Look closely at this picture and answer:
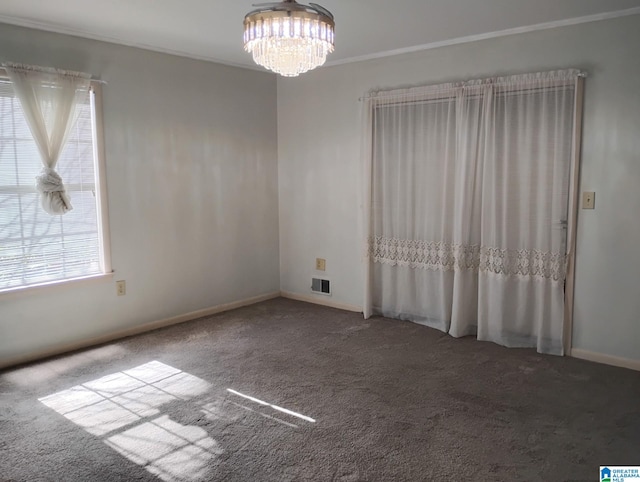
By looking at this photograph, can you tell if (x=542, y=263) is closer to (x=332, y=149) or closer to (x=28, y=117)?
(x=332, y=149)

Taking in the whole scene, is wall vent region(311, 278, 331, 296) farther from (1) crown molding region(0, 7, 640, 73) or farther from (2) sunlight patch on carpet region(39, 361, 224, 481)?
(1) crown molding region(0, 7, 640, 73)

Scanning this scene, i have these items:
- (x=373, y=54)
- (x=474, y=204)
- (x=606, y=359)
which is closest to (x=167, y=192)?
(x=373, y=54)

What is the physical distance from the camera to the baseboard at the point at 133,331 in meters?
3.60

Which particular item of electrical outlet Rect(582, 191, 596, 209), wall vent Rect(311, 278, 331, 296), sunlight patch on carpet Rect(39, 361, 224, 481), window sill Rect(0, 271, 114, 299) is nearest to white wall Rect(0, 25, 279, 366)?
window sill Rect(0, 271, 114, 299)

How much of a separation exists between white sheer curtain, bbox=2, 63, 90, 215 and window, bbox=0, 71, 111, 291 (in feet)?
0.23

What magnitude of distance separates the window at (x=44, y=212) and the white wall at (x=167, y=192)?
113 millimetres

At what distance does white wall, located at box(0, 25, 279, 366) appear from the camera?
146 inches

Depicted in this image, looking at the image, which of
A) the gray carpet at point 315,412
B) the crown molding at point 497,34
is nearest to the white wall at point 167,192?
the gray carpet at point 315,412

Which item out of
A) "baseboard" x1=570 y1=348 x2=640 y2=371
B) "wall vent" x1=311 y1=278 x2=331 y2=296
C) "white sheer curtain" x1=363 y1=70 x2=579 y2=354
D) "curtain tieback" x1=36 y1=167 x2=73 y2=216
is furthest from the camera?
"wall vent" x1=311 y1=278 x2=331 y2=296

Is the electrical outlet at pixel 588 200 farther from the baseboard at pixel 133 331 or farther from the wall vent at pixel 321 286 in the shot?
the baseboard at pixel 133 331

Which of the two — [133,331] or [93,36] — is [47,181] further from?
Answer: [133,331]

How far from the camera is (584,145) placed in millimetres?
3514

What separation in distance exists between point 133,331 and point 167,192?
4.01 feet

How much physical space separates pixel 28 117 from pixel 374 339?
3048mm
